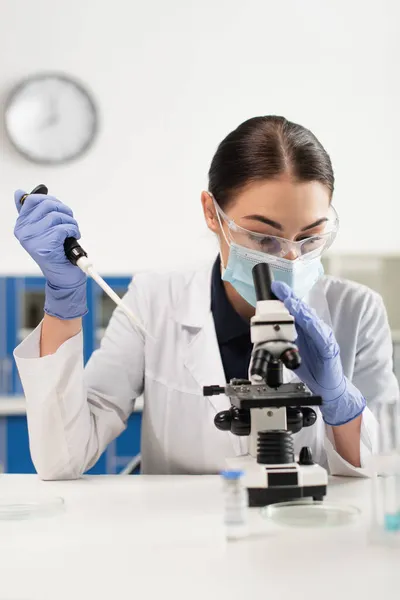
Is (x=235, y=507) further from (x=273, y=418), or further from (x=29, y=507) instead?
(x=29, y=507)

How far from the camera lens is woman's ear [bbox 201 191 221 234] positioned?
5.65 feet

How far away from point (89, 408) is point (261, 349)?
2.20 feet

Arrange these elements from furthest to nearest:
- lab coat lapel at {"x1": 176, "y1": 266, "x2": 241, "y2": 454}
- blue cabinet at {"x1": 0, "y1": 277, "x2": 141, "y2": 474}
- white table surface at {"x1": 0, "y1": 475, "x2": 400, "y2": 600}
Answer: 1. blue cabinet at {"x1": 0, "y1": 277, "x2": 141, "y2": 474}
2. lab coat lapel at {"x1": 176, "y1": 266, "x2": 241, "y2": 454}
3. white table surface at {"x1": 0, "y1": 475, "x2": 400, "y2": 600}

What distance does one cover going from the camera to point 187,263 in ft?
14.0

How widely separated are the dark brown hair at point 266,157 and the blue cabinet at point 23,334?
2.12m

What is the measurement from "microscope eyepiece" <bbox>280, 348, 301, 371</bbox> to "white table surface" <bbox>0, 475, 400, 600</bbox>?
24cm

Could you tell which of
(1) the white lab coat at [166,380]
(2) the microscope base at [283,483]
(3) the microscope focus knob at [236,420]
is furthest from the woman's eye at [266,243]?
(2) the microscope base at [283,483]

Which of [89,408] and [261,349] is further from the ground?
A: [261,349]

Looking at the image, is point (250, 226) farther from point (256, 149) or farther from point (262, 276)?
point (262, 276)

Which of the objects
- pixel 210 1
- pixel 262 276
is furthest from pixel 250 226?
pixel 210 1

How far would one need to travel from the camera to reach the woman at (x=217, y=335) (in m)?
1.48

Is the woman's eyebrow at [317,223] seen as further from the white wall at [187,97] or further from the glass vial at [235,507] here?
the white wall at [187,97]

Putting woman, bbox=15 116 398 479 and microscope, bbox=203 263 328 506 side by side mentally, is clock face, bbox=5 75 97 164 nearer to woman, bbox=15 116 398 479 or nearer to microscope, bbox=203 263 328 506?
woman, bbox=15 116 398 479

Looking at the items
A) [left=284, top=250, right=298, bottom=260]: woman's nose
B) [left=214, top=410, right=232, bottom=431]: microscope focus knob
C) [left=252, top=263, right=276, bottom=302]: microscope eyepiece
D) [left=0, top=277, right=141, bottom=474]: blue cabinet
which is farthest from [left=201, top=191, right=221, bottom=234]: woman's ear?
[left=0, top=277, right=141, bottom=474]: blue cabinet
